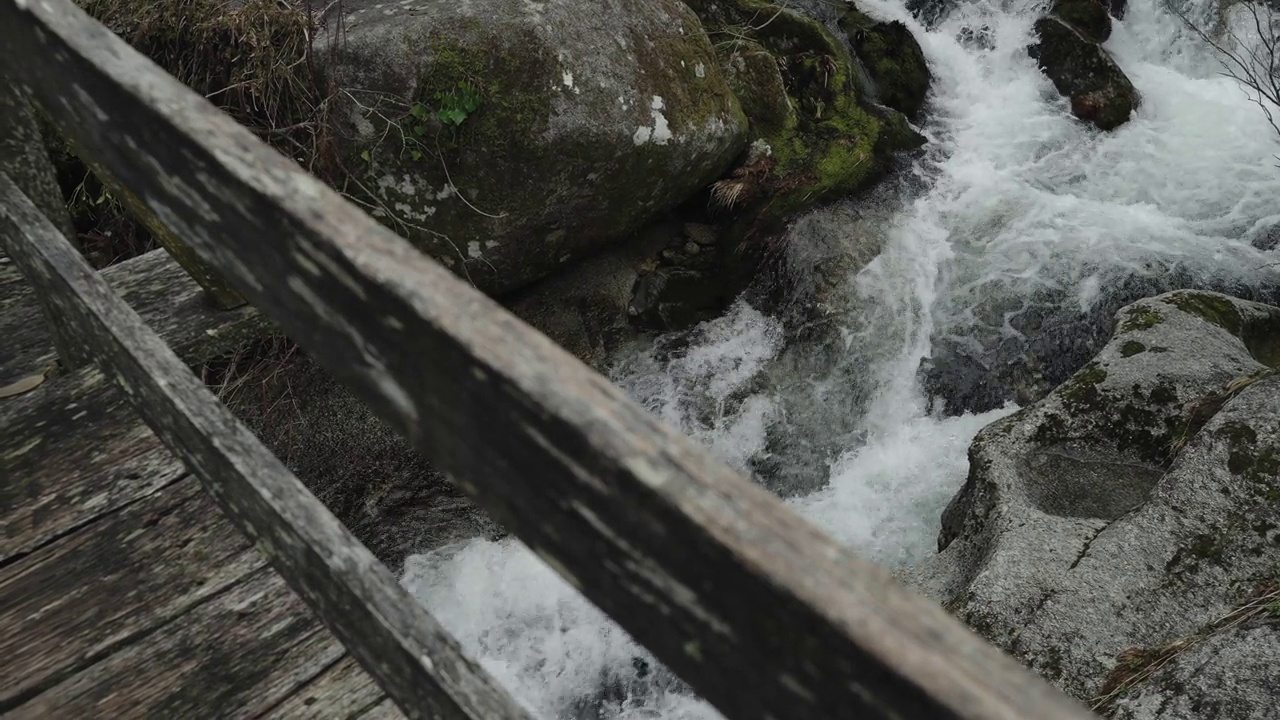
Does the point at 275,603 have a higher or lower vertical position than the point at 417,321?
lower

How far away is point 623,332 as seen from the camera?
6.05 m

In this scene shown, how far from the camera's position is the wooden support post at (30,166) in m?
1.95

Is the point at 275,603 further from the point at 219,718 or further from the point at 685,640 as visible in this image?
the point at 685,640

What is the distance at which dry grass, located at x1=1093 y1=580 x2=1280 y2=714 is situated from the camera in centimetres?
311

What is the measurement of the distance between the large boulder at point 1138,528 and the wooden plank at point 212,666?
2.60 meters

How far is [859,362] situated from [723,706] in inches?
224

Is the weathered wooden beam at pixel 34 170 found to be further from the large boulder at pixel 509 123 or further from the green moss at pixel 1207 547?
the green moss at pixel 1207 547

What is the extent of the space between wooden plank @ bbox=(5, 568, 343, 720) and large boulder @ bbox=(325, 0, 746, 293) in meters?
3.62

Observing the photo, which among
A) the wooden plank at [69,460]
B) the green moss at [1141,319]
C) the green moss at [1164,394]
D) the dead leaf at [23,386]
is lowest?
the green moss at [1164,394]

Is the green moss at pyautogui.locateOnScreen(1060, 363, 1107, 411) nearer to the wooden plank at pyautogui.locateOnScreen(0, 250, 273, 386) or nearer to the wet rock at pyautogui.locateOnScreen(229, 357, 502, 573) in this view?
the wet rock at pyautogui.locateOnScreen(229, 357, 502, 573)

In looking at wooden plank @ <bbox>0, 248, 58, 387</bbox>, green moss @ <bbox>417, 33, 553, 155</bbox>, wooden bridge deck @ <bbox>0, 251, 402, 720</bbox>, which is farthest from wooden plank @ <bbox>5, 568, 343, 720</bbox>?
green moss @ <bbox>417, 33, 553, 155</bbox>

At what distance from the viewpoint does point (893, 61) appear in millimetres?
8070

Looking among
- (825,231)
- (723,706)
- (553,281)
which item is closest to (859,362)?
(825,231)

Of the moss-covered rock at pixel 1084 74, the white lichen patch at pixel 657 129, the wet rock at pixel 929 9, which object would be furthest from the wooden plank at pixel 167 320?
the wet rock at pixel 929 9
